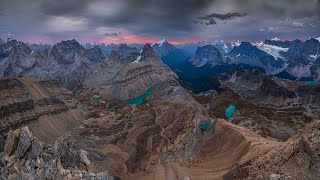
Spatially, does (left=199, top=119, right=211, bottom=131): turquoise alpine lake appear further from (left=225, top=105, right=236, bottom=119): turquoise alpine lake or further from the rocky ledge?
the rocky ledge

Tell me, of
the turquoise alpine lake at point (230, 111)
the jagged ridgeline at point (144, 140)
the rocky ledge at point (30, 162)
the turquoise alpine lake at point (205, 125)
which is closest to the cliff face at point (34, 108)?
the jagged ridgeline at point (144, 140)

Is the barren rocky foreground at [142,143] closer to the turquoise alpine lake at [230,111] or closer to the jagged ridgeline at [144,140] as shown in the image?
the jagged ridgeline at [144,140]

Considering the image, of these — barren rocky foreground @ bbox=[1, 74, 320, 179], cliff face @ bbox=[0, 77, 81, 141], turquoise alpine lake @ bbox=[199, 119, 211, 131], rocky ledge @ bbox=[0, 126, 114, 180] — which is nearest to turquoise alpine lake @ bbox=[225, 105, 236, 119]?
barren rocky foreground @ bbox=[1, 74, 320, 179]

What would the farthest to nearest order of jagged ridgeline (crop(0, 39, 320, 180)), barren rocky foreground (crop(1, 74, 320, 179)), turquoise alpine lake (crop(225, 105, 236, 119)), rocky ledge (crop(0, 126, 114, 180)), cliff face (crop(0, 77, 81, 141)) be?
turquoise alpine lake (crop(225, 105, 236, 119)) < cliff face (crop(0, 77, 81, 141)) < jagged ridgeline (crop(0, 39, 320, 180)) < barren rocky foreground (crop(1, 74, 320, 179)) < rocky ledge (crop(0, 126, 114, 180))

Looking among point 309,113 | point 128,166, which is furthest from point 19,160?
point 309,113

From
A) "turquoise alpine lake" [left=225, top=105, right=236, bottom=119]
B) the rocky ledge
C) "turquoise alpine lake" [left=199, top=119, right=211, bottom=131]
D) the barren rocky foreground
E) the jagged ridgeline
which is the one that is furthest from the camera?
"turquoise alpine lake" [left=225, top=105, right=236, bottom=119]

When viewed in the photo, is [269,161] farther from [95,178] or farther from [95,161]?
[95,161]

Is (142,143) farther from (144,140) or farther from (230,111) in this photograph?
(230,111)

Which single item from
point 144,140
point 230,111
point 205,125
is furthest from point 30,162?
point 230,111
